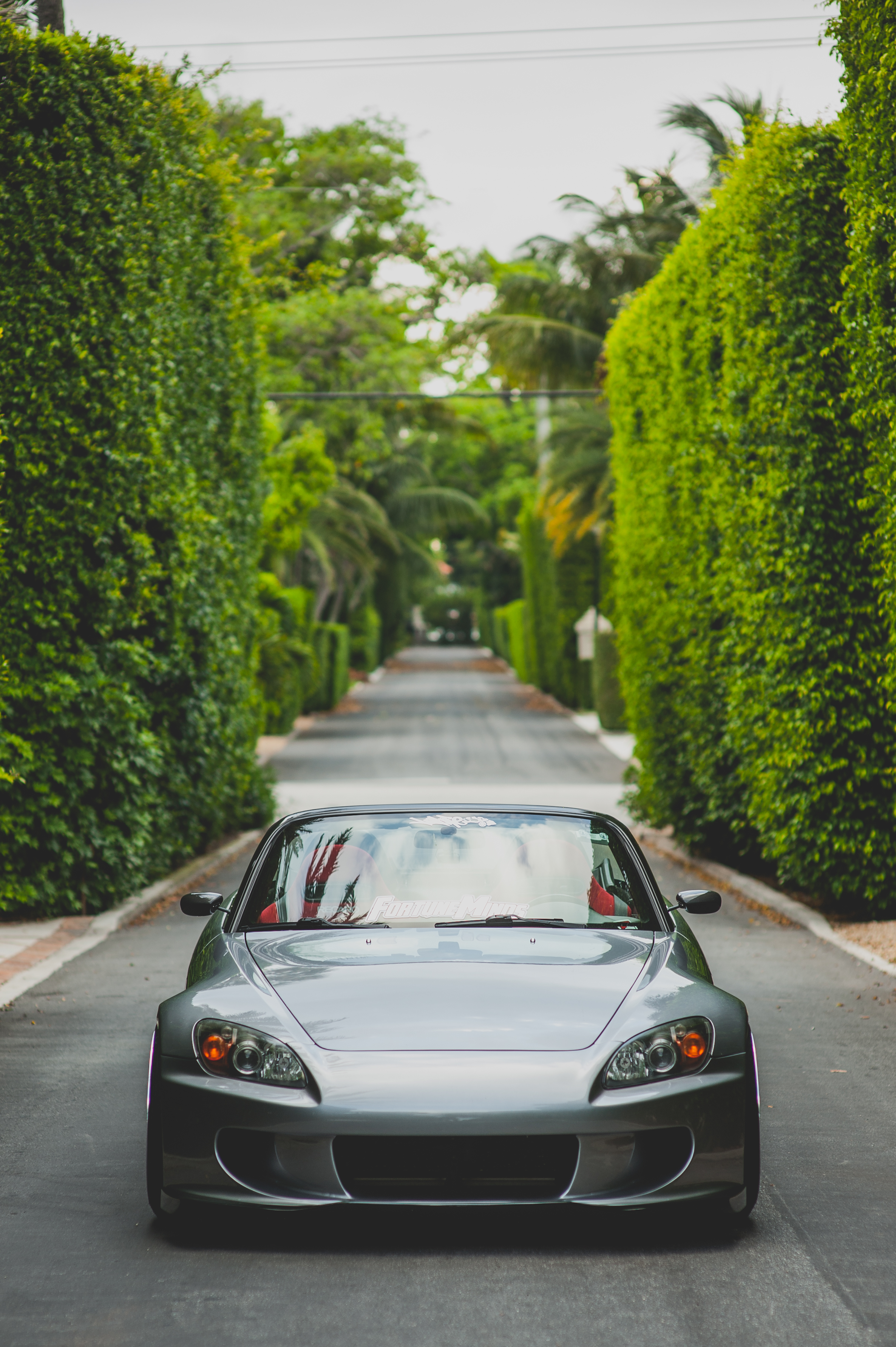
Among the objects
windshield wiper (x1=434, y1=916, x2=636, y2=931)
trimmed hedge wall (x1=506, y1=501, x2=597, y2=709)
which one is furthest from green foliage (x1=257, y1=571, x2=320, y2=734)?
windshield wiper (x1=434, y1=916, x2=636, y2=931)

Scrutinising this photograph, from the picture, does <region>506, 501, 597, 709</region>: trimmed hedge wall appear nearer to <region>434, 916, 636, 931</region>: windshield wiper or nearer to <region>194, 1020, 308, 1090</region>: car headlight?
<region>434, 916, 636, 931</region>: windshield wiper

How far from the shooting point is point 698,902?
580cm

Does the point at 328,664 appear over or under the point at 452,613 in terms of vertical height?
over

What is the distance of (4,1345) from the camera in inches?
145

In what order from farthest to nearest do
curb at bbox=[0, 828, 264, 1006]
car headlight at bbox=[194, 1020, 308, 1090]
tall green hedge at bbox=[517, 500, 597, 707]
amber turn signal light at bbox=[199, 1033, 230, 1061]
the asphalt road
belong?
1. tall green hedge at bbox=[517, 500, 597, 707]
2. curb at bbox=[0, 828, 264, 1006]
3. amber turn signal light at bbox=[199, 1033, 230, 1061]
4. car headlight at bbox=[194, 1020, 308, 1090]
5. the asphalt road

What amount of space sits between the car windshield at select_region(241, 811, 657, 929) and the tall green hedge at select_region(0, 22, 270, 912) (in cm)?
531

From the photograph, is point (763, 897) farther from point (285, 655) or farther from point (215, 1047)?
point (285, 655)

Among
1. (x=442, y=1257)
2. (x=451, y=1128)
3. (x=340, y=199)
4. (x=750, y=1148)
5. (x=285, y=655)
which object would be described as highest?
(x=340, y=199)

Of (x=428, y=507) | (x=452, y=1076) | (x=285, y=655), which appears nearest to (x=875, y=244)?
(x=452, y=1076)

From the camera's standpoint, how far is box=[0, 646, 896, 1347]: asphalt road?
12.5ft

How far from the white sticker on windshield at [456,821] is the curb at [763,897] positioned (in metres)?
4.63

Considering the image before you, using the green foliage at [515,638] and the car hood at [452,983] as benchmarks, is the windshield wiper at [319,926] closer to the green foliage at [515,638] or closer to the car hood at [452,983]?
the car hood at [452,983]

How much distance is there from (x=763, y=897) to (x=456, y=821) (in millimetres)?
7551

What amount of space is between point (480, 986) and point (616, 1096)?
585mm
